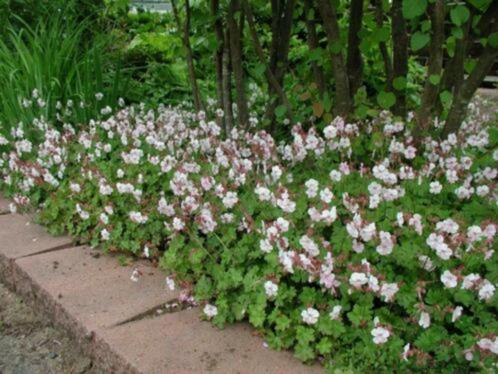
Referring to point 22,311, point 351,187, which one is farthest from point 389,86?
point 22,311

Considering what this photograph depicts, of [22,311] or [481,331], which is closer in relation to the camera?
[481,331]

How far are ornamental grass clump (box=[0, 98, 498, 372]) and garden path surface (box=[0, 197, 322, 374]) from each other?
0.25 ft

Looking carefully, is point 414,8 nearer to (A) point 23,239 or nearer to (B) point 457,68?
(B) point 457,68

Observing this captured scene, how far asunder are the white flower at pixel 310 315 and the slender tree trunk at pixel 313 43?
172 cm

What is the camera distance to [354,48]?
3.37 metres

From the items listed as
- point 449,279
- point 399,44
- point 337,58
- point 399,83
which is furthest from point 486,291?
point 399,44

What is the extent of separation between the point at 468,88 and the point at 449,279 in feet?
4.11

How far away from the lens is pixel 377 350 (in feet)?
6.17

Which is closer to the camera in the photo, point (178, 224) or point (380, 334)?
point (380, 334)

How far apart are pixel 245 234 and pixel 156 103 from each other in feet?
9.50

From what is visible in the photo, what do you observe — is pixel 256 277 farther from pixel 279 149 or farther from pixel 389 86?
pixel 389 86

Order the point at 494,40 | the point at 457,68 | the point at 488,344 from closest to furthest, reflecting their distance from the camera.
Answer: the point at 488,344 < the point at 494,40 < the point at 457,68

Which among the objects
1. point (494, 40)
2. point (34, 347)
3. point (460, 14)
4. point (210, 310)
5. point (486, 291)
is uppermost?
point (460, 14)

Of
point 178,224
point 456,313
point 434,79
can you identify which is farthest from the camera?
point 434,79
